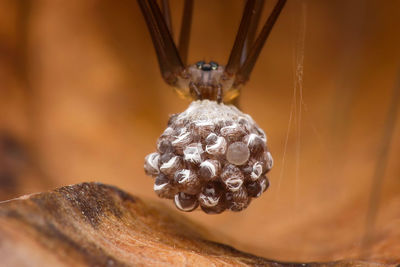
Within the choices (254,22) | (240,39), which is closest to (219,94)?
(240,39)

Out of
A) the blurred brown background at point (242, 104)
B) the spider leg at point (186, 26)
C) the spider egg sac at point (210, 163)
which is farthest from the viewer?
the spider leg at point (186, 26)

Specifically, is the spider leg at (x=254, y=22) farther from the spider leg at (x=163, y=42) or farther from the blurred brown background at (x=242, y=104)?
the spider leg at (x=163, y=42)

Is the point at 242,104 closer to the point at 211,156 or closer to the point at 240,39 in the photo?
the point at 240,39

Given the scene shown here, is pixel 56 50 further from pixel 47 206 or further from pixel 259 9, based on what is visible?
pixel 47 206

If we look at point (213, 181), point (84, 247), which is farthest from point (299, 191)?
point (84, 247)

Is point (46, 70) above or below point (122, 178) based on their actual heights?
above

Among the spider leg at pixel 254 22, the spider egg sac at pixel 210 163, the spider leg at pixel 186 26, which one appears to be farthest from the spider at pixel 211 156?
the spider leg at pixel 186 26

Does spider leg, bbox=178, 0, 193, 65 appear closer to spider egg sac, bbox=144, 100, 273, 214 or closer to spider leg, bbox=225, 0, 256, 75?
spider leg, bbox=225, 0, 256, 75
